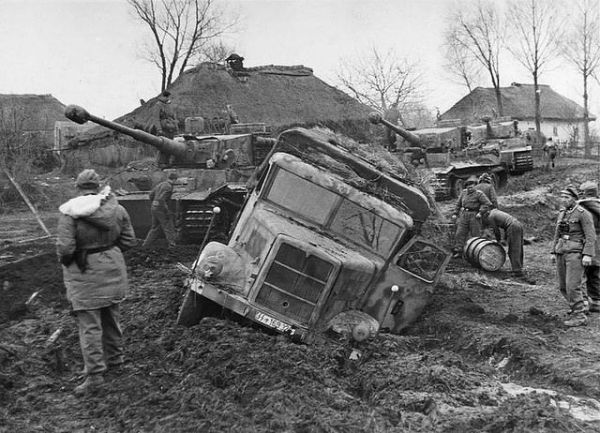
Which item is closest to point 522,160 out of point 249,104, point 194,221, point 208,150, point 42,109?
point 208,150

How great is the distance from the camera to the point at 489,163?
2322 cm

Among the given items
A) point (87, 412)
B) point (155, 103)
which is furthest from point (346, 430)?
point (155, 103)

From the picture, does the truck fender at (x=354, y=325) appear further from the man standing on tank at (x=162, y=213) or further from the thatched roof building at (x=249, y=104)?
the thatched roof building at (x=249, y=104)

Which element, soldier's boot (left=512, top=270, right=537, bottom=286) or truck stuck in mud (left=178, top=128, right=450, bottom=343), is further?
soldier's boot (left=512, top=270, right=537, bottom=286)

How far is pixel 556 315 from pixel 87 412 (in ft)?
19.5

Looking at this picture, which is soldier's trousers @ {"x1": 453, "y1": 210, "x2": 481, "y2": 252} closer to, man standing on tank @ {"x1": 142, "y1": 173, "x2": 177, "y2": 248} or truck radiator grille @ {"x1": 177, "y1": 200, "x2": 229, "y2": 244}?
truck radiator grille @ {"x1": 177, "y1": 200, "x2": 229, "y2": 244}

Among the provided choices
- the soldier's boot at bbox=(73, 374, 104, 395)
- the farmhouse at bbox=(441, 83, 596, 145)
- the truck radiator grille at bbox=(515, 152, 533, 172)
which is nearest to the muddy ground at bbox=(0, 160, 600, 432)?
the soldier's boot at bbox=(73, 374, 104, 395)

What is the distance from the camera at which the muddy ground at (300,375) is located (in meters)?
5.18

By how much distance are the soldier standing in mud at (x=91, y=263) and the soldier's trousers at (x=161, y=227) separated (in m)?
7.05

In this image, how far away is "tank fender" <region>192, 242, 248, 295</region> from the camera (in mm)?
7121

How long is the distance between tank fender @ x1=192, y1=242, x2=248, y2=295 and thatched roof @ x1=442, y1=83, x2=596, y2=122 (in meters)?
51.2

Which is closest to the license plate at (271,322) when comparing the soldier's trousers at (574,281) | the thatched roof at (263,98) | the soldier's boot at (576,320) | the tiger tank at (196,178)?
the soldier's boot at (576,320)

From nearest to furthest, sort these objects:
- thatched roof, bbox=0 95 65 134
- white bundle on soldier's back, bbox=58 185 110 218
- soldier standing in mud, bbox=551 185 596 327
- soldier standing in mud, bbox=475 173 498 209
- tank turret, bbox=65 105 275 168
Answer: white bundle on soldier's back, bbox=58 185 110 218, soldier standing in mud, bbox=551 185 596 327, soldier standing in mud, bbox=475 173 498 209, tank turret, bbox=65 105 275 168, thatched roof, bbox=0 95 65 134

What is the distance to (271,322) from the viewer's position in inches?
272
